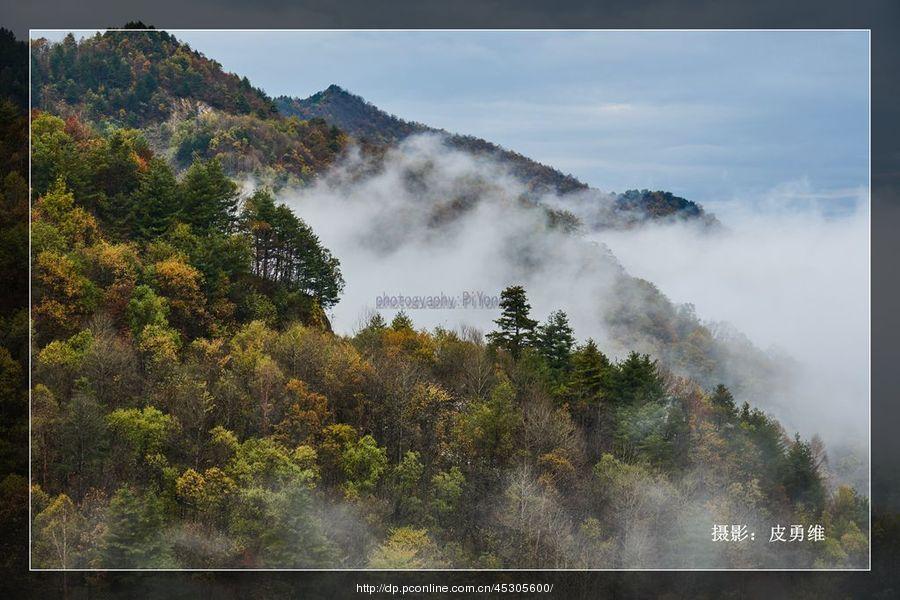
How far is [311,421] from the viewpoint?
40.0 ft

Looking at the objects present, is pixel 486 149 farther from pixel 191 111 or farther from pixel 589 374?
pixel 191 111

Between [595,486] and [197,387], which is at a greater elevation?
[197,387]

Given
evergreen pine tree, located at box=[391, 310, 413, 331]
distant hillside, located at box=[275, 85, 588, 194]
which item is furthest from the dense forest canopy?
distant hillside, located at box=[275, 85, 588, 194]

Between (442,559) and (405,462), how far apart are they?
113 centimetres

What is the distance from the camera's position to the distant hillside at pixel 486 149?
12.2 metres

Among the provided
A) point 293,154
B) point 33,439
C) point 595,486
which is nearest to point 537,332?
point 595,486

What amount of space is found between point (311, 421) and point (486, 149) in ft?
12.1

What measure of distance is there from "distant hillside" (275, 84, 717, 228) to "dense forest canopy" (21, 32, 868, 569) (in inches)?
37.7

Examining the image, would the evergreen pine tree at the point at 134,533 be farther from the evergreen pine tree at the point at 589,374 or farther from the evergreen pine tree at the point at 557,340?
the evergreen pine tree at the point at 589,374

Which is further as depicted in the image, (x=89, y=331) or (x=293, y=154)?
(x=293, y=154)

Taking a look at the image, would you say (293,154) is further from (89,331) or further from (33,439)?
(33,439)

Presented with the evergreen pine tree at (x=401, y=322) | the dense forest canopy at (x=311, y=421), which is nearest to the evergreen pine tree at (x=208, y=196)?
the dense forest canopy at (x=311, y=421)

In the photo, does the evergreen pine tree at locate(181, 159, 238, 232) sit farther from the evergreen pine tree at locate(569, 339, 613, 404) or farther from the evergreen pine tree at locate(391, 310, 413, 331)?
the evergreen pine tree at locate(569, 339, 613, 404)

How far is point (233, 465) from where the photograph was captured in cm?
1186
